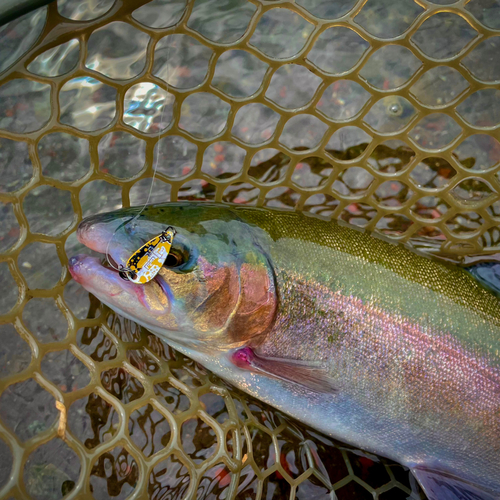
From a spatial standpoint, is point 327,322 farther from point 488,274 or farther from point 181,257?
point 488,274

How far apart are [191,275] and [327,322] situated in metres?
0.54

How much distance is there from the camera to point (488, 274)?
219 cm

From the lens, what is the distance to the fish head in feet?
5.66

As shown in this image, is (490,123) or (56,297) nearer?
(56,297)

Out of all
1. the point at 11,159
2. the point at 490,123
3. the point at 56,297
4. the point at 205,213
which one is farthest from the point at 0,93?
the point at 490,123

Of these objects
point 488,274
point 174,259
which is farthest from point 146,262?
point 488,274

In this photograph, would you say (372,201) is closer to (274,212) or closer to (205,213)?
(274,212)

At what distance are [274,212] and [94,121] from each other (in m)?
1.26

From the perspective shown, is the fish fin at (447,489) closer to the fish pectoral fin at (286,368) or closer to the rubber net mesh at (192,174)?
the rubber net mesh at (192,174)

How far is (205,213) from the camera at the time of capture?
1864 millimetres

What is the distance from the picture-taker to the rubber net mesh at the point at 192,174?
2016mm

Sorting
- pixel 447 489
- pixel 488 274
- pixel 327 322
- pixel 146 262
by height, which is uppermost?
pixel 146 262

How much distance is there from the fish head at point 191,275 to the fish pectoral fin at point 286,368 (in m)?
0.06

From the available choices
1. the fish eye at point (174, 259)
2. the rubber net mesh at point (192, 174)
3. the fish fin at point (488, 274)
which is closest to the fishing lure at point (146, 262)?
the fish eye at point (174, 259)
